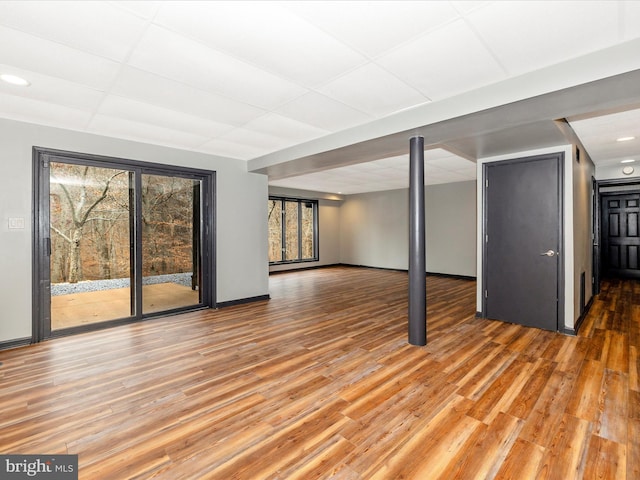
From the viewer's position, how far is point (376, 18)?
1856 millimetres

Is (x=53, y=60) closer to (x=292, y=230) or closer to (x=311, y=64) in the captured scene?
(x=311, y=64)

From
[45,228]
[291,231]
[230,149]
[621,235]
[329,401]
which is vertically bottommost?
[329,401]

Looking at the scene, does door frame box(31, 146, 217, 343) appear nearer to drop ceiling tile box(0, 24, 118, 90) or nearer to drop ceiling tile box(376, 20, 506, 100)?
drop ceiling tile box(0, 24, 118, 90)

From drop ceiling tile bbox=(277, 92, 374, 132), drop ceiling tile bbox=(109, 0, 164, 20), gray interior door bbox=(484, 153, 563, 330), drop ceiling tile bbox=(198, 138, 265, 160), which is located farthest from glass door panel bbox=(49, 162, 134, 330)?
gray interior door bbox=(484, 153, 563, 330)

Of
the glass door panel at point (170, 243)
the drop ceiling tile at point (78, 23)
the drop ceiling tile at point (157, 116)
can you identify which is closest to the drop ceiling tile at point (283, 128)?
the drop ceiling tile at point (157, 116)

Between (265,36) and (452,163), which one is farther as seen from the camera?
(452,163)

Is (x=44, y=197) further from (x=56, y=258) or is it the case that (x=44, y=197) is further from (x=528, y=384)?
(x=528, y=384)

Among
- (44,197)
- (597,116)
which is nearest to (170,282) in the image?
(44,197)

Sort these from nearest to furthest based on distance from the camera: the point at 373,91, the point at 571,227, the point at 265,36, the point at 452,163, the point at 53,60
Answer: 1. the point at 265,36
2. the point at 53,60
3. the point at 373,91
4. the point at 571,227
5. the point at 452,163

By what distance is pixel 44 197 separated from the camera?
3.75 metres

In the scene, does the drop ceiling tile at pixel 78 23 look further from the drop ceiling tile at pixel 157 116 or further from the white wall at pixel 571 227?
the white wall at pixel 571 227

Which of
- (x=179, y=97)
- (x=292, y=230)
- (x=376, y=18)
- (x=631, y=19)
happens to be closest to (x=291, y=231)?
(x=292, y=230)

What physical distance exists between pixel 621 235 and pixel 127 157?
34.2 feet

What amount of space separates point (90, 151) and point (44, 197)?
749mm
